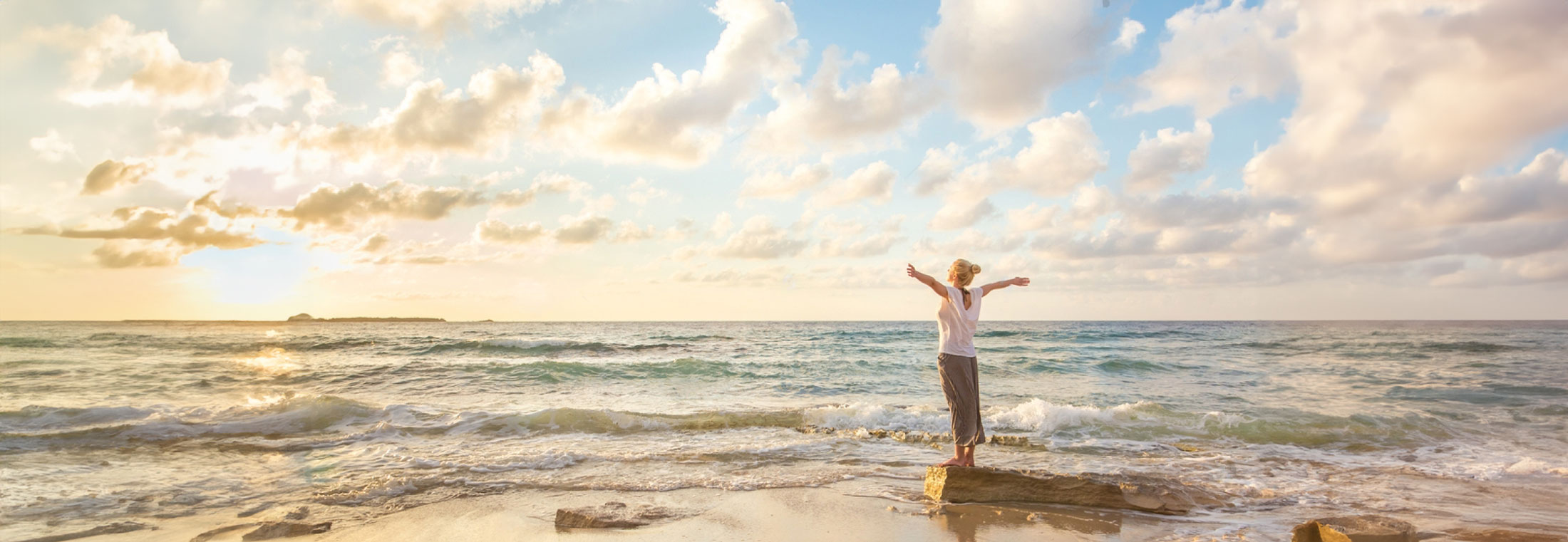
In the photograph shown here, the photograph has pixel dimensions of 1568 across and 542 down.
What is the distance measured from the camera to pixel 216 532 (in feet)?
17.1

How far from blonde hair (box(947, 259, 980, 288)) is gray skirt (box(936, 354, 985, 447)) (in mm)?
670

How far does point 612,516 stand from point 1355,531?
5201 mm

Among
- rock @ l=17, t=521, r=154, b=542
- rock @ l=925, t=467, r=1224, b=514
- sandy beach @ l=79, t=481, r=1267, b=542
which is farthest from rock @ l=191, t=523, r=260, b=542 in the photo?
rock @ l=925, t=467, r=1224, b=514

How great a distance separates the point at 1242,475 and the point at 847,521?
5.07 meters

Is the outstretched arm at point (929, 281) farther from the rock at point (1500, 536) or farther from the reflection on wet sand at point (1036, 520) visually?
the rock at point (1500, 536)

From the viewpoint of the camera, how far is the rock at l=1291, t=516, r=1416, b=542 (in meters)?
4.22

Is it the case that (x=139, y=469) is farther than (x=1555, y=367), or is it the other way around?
(x=1555, y=367)

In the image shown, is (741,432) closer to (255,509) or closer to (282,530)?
(255,509)

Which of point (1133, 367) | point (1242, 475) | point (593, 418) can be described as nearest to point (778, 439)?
point (593, 418)

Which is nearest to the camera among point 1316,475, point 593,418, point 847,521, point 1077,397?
point 847,521

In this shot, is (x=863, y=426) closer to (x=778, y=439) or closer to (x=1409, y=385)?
(x=778, y=439)

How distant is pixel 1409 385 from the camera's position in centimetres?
1661

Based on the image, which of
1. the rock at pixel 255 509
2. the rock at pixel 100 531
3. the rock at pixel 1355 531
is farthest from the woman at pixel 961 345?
the rock at pixel 100 531

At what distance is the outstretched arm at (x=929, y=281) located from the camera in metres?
5.71
